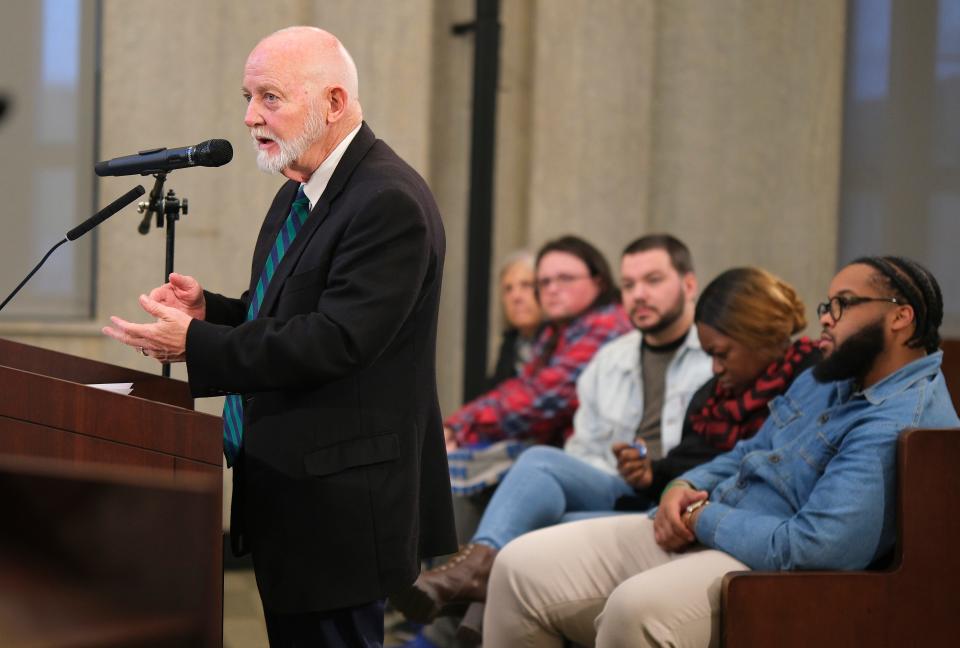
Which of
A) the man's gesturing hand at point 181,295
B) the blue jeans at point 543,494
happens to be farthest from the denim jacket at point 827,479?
the man's gesturing hand at point 181,295

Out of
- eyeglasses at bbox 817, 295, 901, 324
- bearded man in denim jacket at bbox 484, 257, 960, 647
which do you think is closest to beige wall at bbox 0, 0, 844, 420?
bearded man in denim jacket at bbox 484, 257, 960, 647

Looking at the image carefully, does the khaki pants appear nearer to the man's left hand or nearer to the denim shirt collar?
the denim shirt collar

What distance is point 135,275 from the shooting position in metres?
5.68

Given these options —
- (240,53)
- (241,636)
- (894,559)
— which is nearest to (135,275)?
(240,53)

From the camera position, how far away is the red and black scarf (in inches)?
138

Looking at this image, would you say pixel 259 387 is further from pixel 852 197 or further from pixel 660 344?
pixel 852 197

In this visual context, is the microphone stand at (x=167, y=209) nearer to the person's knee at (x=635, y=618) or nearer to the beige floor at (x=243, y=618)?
the person's knee at (x=635, y=618)

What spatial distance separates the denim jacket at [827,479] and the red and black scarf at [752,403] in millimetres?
374

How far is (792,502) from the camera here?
2938mm

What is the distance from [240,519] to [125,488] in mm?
410

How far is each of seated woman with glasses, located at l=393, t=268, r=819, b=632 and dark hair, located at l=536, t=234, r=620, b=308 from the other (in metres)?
1.11

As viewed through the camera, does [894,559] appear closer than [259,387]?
No

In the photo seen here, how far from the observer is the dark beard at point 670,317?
419 centimetres

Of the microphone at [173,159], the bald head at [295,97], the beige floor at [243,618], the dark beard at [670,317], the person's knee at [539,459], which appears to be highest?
the bald head at [295,97]
